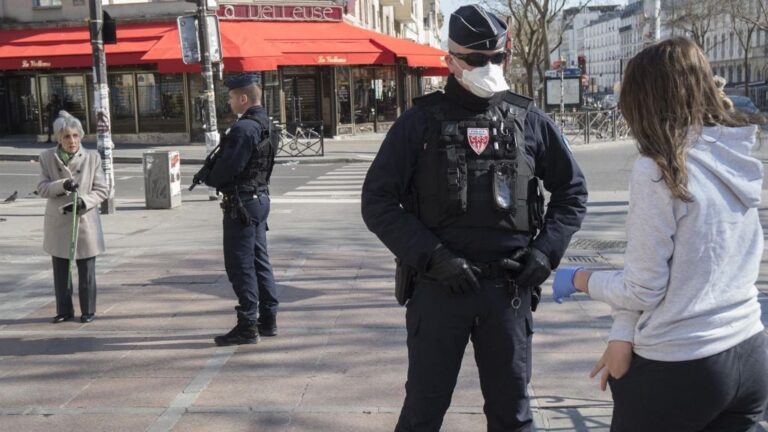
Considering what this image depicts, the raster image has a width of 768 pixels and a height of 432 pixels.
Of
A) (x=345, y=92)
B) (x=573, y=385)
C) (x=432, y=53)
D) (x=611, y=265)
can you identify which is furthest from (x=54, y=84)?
(x=573, y=385)

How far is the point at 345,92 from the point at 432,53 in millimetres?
3569

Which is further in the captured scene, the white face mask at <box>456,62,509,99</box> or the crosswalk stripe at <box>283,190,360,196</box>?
the crosswalk stripe at <box>283,190,360,196</box>

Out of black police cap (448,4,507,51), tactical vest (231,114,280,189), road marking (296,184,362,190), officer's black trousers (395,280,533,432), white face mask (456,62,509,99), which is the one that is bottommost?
road marking (296,184,362,190)

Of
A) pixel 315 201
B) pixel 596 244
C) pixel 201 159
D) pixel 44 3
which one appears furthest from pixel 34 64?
pixel 596 244

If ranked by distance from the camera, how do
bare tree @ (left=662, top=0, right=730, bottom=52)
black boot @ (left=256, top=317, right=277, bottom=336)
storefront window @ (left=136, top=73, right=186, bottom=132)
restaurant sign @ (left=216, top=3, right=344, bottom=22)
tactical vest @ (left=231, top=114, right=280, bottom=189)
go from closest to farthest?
1. tactical vest @ (left=231, top=114, right=280, bottom=189)
2. black boot @ (left=256, top=317, right=277, bottom=336)
3. storefront window @ (left=136, top=73, right=186, bottom=132)
4. restaurant sign @ (left=216, top=3, right=344, bottom=22)
5. bare tree @ (left=662, top=0, right=730, bottom=52)

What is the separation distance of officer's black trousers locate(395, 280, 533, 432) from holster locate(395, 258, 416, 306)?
0.10 ft

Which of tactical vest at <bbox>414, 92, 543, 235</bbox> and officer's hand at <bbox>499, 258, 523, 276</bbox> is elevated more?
tactical vest at <bbox>414, 92, 543, 235</bbox>

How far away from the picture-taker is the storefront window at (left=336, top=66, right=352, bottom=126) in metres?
30.8

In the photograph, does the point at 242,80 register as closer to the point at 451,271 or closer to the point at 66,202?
the point at 66,202

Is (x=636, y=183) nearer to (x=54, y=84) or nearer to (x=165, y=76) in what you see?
(x=165, y=76)

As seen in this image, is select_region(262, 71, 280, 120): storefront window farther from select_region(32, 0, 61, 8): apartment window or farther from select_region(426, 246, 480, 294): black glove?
select_region(426, 246, 480, 294): black glove

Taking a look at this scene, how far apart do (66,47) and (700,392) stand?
27973mm

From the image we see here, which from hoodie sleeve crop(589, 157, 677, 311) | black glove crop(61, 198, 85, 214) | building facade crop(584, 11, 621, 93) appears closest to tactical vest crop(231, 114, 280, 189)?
black glove crop(61, 198, 85, 214)

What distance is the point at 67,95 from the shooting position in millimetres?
→ 29234
